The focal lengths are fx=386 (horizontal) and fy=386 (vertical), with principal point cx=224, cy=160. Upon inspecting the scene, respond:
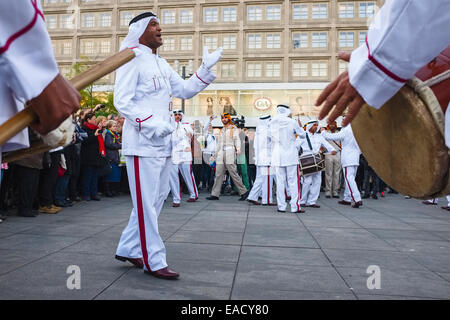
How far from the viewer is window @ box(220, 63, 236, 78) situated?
1583 inches

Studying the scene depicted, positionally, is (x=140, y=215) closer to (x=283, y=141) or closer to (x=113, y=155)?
(x=283, y=141)

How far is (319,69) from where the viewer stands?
39.5m

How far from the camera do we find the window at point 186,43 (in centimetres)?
4112

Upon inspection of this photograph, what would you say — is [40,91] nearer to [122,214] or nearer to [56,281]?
[56,281]

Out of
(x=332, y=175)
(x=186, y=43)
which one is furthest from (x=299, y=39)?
(x=332, y=175)

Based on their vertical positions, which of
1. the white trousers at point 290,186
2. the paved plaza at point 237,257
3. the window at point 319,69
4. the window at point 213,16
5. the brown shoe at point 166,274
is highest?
the window at point 213,16

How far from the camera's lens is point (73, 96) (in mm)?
1325

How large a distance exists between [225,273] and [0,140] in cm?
253

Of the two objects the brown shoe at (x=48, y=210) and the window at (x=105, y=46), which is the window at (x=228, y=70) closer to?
the window at (x=105, y=46)

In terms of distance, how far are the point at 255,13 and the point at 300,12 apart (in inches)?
183

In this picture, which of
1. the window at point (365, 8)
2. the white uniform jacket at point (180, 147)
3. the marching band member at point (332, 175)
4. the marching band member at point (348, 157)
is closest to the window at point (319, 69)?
the window at point (365, 8)

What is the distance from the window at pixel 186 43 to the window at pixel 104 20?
29.4ft
